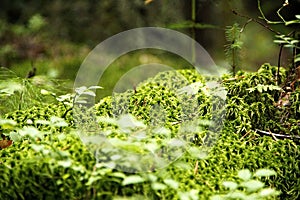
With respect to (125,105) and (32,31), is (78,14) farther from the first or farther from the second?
(125,105)

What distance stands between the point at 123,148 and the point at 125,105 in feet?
2.53

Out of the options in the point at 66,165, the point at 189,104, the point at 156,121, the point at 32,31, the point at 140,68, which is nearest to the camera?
the point at 66,165

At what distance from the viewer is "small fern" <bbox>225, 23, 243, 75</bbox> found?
2352 millimetres

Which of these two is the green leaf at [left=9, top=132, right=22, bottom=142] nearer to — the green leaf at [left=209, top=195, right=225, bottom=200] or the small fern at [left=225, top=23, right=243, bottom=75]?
the green leaf at [left=209, top=195, right=225, bottom=200]

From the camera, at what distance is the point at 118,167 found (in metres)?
1.45

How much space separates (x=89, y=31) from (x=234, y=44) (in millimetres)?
4391

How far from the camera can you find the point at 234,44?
233 cm

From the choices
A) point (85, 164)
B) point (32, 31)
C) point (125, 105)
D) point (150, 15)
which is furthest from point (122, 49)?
point (85, 164)

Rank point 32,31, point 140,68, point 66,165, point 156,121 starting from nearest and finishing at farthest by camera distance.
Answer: point 66,165 < point 156,121 < point 140,68 < point 32,31

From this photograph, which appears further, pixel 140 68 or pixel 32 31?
pixel 32 31

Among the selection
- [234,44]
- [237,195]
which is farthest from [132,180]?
[234,44]

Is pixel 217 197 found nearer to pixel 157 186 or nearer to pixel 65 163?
pixel 157 186

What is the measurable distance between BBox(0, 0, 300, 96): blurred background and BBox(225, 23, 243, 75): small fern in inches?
105

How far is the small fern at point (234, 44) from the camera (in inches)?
92.6
